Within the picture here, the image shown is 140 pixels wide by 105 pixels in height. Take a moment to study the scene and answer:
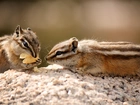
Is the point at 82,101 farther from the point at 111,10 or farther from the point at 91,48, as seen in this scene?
the point at 111,10

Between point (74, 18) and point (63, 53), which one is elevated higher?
point (74, 18)

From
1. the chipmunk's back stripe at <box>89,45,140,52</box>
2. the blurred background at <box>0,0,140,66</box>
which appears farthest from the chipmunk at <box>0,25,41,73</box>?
the blurred background at <box>0,0,140,66</box>

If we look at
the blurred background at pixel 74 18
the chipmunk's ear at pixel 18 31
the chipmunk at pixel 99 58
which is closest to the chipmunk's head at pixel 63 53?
the chipmunk at pixel 99 58

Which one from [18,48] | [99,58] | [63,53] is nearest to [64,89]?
[63,53]

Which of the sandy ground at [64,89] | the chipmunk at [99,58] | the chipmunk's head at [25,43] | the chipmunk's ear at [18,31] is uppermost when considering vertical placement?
the chipmunk's ear at [18,31]

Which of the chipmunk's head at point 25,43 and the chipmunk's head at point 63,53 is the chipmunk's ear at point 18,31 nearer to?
the chipmunk's head at point 25,43

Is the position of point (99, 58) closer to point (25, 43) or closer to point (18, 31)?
point (25, 43)

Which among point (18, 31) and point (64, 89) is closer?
point (64, 89)
